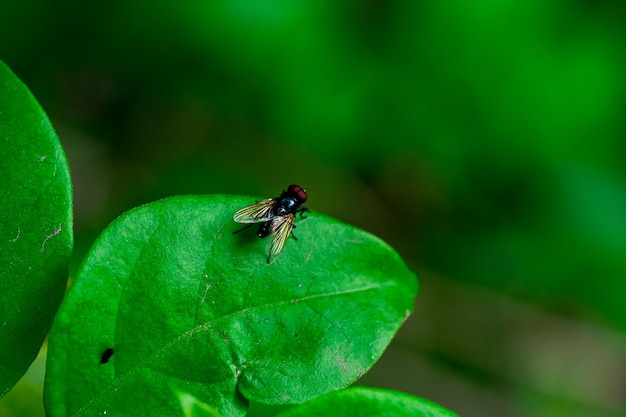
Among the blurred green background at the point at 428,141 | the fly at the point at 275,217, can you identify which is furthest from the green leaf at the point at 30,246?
the blurred green background at the point at 428,141

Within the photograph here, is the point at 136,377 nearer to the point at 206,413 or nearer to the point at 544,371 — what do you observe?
the point at 206,413

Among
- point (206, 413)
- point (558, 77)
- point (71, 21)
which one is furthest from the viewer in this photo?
point (558, 77)

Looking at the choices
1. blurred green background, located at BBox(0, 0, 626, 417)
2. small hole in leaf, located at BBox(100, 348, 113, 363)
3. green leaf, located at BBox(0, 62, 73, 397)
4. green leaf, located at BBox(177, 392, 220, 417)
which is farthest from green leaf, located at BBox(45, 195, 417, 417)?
blurred green background, located at BBox(0, 0, 626, 417)

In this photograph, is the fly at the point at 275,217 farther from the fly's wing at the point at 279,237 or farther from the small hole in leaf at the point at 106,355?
the small hole in leaf at the point at 106,355

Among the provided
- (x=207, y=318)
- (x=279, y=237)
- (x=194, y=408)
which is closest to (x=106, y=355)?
(x=207, y=318)

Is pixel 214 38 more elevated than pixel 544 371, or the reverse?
pixel 214 38

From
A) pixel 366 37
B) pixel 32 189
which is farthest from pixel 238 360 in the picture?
pixel 366 37
